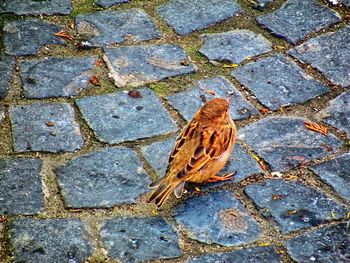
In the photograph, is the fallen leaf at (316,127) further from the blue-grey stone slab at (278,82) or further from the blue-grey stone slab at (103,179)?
the blue-grey stone slab at (103,179)

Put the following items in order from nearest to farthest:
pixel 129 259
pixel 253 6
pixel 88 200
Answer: pixel 129 259 → pixel 88 200 → pixel 253 6

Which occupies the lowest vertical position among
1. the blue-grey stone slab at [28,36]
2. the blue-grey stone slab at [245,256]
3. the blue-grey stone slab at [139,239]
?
the blue-grey stone slab at [28,36]

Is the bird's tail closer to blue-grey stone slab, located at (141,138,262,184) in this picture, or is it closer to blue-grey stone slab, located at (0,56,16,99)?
blue-grey stone slab, located at (141,138,262,184)

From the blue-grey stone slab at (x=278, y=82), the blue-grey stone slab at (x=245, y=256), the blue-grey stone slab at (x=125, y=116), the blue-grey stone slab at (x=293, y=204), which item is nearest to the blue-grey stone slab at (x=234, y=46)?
the blue-grey stone slab at (x=278, y=82)

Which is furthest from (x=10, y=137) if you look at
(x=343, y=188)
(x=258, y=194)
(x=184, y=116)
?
(x=343, y=188)

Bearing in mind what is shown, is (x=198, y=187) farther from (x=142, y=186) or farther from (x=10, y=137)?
(x=10, y=137)

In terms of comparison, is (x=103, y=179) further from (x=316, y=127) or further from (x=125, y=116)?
(x=316, y=127)
